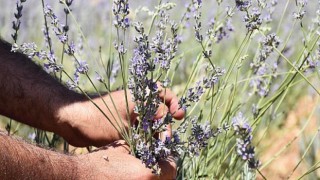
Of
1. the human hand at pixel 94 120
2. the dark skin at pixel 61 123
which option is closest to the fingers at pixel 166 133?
the dark skin at pixel 61 123

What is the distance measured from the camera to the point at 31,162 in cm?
155

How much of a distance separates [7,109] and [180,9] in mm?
3637

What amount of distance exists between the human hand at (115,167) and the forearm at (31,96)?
489 millimetres

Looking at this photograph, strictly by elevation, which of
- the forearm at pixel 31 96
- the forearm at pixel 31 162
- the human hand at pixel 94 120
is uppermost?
the forearm at pixel 31 96

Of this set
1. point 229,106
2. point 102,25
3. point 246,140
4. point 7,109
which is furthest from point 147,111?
point 102,25

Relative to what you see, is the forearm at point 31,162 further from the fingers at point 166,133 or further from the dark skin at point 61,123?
the fingers at point 166,133

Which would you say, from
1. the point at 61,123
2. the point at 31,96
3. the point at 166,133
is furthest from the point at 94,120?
the point at 166,133

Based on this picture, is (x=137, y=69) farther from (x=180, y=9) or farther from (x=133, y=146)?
(x=180, y=9)

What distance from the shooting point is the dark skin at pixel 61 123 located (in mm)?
1577

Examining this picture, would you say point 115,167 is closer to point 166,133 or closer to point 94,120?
point 166,133

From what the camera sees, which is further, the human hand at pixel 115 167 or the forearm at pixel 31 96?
the forearm at pixel 31 96

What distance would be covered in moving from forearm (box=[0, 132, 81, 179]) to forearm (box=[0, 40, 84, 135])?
1.78ft

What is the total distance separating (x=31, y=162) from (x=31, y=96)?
0.69 metres

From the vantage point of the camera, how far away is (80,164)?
1.64 m
